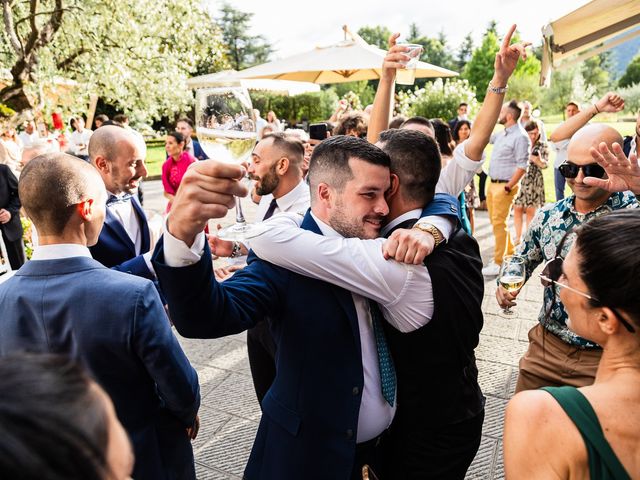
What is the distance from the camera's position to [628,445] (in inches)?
50.5

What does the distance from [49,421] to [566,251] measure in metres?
2.59

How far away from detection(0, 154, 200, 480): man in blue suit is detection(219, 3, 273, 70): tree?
68.3 metres

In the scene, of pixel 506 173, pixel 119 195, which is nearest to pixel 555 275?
pixel 119 195

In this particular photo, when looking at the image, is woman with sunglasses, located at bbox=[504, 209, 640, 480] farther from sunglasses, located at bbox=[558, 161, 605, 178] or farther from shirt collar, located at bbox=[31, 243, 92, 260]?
shirt collar, located at bbox=[31, 243, 92, 260]

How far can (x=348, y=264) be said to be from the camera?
169 cm

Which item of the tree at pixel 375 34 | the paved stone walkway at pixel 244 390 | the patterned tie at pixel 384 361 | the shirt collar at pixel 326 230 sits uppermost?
the tree at pixel 375 34

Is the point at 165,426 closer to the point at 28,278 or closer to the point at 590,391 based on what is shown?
the point at 28,278

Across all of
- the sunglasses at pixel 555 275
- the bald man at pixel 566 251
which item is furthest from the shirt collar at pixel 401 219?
the bald man at pixel 566 251

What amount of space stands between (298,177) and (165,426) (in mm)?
2146

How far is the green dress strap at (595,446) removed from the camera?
1248 millimetres

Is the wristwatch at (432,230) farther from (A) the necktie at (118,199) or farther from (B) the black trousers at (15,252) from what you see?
(B) the black trousers at (15,252)

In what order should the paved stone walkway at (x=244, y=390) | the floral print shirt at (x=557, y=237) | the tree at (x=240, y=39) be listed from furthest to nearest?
the tree at (x=240, y=39), the paved stone walkway at (x=244, y=390), the floral print shirt at (x=557, y=237)

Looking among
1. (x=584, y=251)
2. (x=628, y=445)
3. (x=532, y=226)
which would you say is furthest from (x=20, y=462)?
(x=532, y=226)

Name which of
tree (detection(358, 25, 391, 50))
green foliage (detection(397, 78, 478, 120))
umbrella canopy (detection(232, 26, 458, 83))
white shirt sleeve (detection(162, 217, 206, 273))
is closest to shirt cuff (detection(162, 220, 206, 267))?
white shirt sleeve (detection(162, 217, 206, 273))
